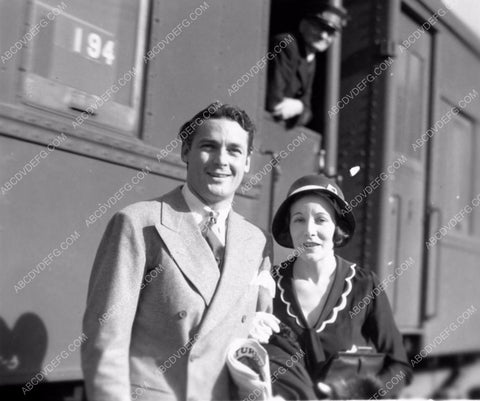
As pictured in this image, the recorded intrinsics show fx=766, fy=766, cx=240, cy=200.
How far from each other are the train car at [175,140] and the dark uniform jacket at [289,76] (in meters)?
0.13

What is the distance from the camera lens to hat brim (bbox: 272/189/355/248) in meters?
2.24

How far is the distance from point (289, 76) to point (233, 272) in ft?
8.20

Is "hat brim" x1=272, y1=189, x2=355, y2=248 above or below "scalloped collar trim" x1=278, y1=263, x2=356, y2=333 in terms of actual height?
above

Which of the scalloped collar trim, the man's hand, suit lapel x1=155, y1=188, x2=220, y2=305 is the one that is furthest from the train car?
the scalloped collar trim

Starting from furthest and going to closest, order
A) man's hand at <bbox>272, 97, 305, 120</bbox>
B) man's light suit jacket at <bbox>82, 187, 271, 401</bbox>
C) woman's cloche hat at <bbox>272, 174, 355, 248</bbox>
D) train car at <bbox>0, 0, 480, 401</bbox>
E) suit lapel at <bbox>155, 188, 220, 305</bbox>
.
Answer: man's hand at <bbox>272, 97, 305, 120</bbox>
train car at <bbox>0, 0, 480, 401</bbox>
woman's cloche hat at <bbox>272, 174, 355, 248</bbox>
suit lapel at <bbox>155, 188, 220, 305</bbox>
man's light suit jacket at <bbox>82, 187, 271, 401</bbox>

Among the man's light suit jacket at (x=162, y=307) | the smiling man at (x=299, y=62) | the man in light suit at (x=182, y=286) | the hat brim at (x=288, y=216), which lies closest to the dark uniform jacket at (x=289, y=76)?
the smiling man at (x=299, y=62)

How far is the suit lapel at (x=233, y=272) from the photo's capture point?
2072 millimetres

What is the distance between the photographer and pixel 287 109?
4305mm

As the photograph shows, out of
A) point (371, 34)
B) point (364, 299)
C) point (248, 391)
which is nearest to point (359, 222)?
point (371, 34)

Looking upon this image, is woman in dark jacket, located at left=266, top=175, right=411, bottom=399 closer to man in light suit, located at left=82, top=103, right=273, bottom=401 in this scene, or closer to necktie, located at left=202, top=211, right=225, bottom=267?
man in light suit, located at left=82, top=103, right=273, bottom=401

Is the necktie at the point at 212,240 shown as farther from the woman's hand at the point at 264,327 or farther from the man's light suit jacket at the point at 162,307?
the woman's hand at the point at 264,327

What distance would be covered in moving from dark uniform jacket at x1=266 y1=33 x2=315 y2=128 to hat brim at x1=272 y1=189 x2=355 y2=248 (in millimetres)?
2075

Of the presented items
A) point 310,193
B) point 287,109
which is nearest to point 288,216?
point 310,193

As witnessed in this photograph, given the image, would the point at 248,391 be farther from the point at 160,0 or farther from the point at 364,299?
the point at 160,0
